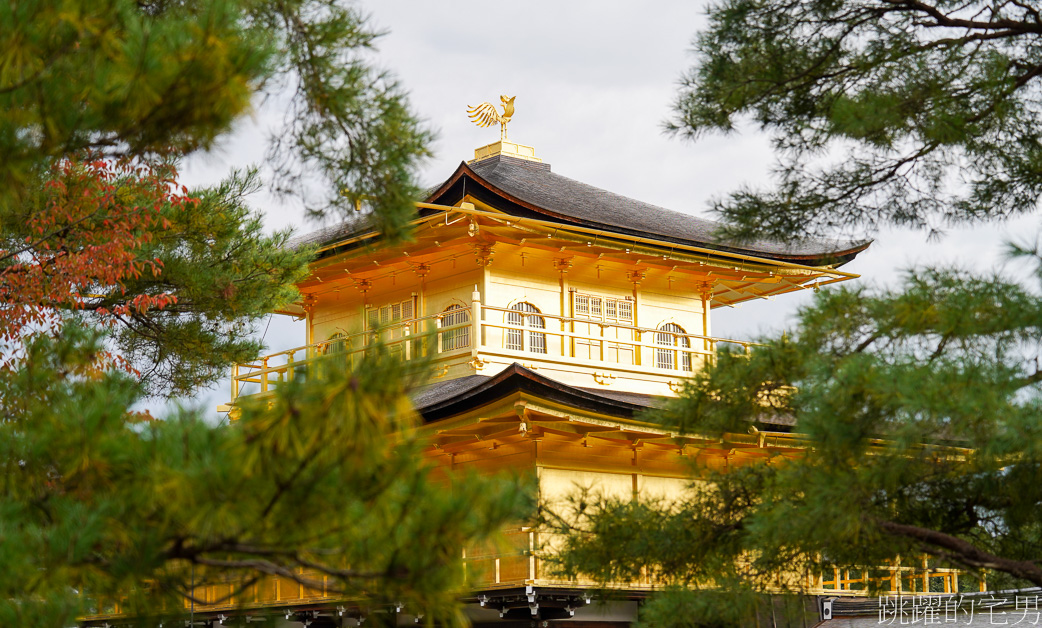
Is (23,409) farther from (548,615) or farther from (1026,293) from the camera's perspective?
(548,615)

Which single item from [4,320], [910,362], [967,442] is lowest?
[967,442]

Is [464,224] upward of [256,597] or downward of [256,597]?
upward

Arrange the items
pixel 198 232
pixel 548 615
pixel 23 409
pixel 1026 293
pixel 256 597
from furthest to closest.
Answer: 1. pixel 548 615
2. pixel 198 232
3. pixel 1026 293
4. pixel 23 409
5. pixel 256 597

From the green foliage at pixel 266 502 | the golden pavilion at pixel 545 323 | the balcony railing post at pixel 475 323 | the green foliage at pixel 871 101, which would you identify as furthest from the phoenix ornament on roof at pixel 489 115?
the green foliage at pixel 266 502

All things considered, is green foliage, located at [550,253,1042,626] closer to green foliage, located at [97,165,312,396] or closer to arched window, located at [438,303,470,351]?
green foliage, located at [97,165,312,396]

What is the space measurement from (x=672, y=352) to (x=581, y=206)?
7.41 ft

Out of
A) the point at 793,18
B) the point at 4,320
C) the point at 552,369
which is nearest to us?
the point at 793,18

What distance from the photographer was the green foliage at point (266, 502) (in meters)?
3.08

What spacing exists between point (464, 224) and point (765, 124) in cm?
664

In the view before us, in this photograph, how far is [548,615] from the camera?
1180cm

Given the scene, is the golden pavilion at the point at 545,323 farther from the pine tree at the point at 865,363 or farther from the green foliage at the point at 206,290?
the pine tree at the point at 865,363

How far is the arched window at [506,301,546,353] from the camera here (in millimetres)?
13820

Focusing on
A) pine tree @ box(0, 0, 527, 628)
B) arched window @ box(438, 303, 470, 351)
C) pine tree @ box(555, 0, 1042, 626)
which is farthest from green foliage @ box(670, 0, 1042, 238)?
arched window @ box(438, 303, 470, 351)

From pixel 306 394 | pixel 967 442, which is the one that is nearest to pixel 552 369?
pixel 967 442
